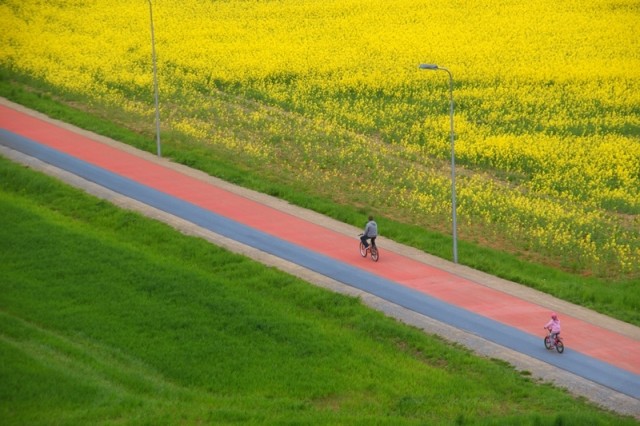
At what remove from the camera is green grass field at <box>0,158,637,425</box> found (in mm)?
25188

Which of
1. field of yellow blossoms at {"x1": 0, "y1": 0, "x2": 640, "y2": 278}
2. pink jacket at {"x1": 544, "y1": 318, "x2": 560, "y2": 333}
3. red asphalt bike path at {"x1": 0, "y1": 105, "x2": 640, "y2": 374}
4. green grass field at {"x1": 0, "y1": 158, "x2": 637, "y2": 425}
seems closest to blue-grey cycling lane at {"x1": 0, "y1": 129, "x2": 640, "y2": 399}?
red asphalt bike path at {"x1": 0, "y1": 105, "x2": 640, "y2": 374}

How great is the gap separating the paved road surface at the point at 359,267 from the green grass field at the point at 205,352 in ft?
3.50

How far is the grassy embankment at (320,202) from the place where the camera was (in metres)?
33.8

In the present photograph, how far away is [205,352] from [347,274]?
7159 mm

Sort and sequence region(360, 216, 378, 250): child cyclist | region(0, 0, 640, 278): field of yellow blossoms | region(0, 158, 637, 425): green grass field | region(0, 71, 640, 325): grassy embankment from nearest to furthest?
region(0, 158, 637, 425): green grass field, region(0, 71, 640, 325): grassy embankment, region(360, 216, 378, 250): child cyclist, region(0, 0, 640, 278): field of yellow blossoms

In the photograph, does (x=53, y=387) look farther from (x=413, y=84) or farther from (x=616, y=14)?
(x=616, y=14)

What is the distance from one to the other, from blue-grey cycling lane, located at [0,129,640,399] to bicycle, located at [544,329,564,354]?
0.14m

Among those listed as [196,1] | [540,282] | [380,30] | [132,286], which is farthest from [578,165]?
[196,1]

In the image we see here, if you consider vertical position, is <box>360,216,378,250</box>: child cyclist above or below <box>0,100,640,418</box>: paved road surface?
above

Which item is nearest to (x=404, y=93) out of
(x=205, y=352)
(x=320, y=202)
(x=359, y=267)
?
(x=320, y=202)

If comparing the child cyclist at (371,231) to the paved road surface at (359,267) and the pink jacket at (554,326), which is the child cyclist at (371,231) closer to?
the paved road surface at (359,267)

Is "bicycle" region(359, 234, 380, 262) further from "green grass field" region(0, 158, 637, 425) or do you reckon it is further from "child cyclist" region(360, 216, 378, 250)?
"green grass field" region(0, 158, 637, 425)

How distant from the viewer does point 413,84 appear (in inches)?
2384

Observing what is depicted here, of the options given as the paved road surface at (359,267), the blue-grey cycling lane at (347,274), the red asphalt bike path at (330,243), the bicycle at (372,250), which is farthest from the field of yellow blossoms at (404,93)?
the blue-grey cycling lane at (347,274)
